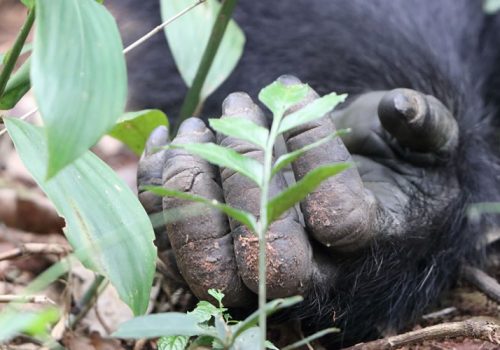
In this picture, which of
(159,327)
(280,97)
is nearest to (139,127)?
(280,97)

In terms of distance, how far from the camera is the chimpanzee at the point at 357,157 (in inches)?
36.9

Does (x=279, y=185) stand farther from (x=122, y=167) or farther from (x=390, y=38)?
(x=122, y=167)

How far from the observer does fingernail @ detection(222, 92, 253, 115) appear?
1011 millimetres

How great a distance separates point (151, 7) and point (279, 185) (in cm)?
77

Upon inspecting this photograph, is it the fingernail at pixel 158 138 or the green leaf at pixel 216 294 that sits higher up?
the fingernail at pixel 158 138

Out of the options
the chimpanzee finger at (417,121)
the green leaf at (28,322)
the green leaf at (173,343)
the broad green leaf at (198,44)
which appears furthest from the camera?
the broad green leaf at (198,44)

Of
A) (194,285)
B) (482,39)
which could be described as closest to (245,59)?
(482,39)

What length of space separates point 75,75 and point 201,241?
337 mm

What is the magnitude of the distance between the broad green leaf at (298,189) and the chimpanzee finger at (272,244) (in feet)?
0.66

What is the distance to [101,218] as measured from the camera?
81 cm

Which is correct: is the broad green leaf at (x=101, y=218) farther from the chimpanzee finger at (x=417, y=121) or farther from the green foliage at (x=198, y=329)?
the chimpanzee finger at (x=417, y=121)

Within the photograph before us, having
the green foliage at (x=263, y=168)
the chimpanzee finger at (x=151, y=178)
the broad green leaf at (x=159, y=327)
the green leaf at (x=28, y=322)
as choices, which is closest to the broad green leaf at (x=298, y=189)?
the green foliage at (x=263, y=168)

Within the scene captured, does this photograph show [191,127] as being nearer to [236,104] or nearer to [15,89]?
[236,104]

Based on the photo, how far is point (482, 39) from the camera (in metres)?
1.48
